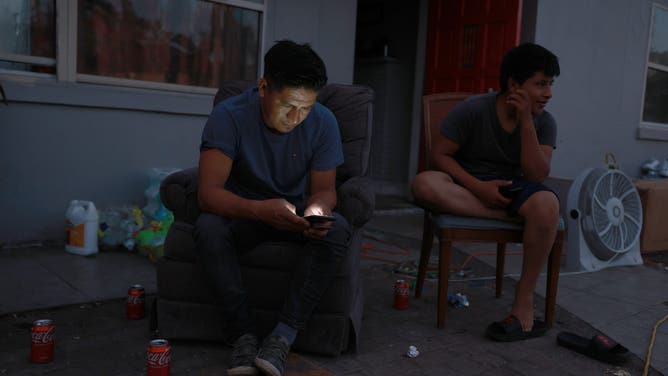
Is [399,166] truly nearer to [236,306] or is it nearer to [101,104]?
[101,104]

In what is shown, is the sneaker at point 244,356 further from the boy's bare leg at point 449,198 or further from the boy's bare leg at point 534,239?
the boy's bare leg at point 534,239

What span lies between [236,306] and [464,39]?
4477mm

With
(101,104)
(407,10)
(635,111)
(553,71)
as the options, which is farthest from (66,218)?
(635,111)

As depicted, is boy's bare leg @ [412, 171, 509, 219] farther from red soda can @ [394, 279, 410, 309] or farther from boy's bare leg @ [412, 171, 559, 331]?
red soda can @ [394, 279, 410, 309]

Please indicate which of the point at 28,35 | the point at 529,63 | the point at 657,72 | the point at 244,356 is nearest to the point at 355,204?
the point at 244,356

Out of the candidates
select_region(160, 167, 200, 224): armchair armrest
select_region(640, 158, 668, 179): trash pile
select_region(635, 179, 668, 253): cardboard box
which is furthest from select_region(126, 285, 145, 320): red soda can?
select_region(640, 158, 668, 179): trash pile

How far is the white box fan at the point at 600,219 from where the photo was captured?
3.65 meters

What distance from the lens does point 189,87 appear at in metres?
4.20

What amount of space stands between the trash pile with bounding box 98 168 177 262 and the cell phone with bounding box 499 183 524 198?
1.97 m

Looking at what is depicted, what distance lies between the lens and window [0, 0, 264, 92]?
354 cm

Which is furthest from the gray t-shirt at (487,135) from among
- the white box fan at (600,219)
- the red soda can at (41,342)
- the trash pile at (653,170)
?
the trash pile at (653,170)

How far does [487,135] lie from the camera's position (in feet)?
8.55

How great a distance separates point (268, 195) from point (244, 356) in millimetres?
583

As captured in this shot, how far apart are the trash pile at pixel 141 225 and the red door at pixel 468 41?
3150mm
